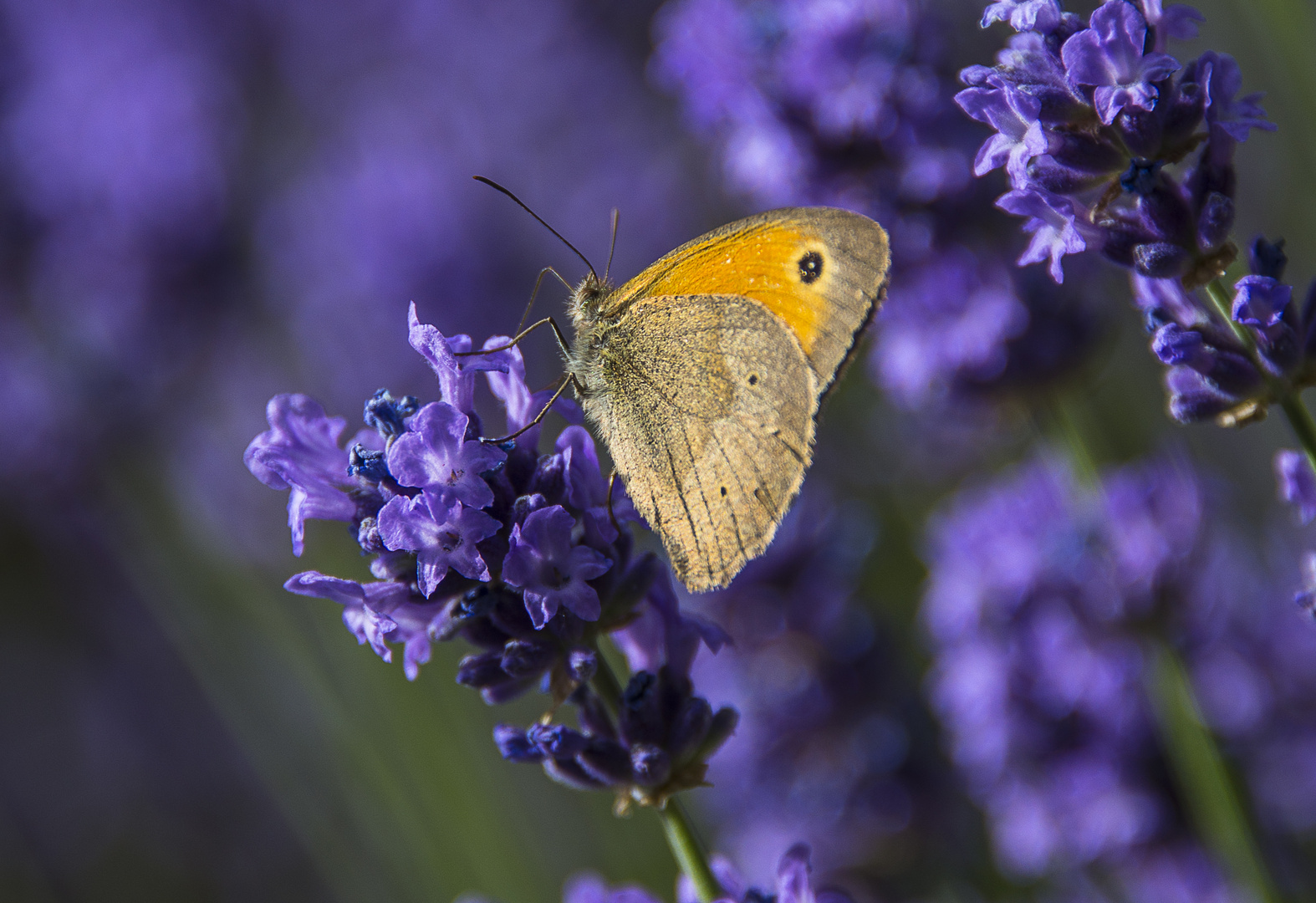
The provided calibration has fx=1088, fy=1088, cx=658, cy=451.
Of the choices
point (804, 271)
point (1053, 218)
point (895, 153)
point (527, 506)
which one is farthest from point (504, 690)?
point (895, 153)

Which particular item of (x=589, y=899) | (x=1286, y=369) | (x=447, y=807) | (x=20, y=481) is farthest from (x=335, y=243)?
(x=1286, y=369)

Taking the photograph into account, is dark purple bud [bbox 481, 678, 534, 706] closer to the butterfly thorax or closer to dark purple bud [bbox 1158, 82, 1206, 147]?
the butterfly thorax

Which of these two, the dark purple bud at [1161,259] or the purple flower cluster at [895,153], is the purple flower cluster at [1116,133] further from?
the purple flower cluster at [895,153]

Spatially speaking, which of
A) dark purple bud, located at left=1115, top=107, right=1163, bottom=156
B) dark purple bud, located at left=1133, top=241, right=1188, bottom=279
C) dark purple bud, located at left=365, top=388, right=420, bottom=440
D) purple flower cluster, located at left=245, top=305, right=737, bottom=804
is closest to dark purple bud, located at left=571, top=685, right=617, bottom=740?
purple flower cluster, located at left=245, top=305, right=737, bottom=804

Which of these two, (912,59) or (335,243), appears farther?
→ (335,243)

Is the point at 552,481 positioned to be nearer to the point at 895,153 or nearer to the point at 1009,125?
the point at 1009,125

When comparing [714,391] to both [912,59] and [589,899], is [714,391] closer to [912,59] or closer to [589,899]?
[589,899]
